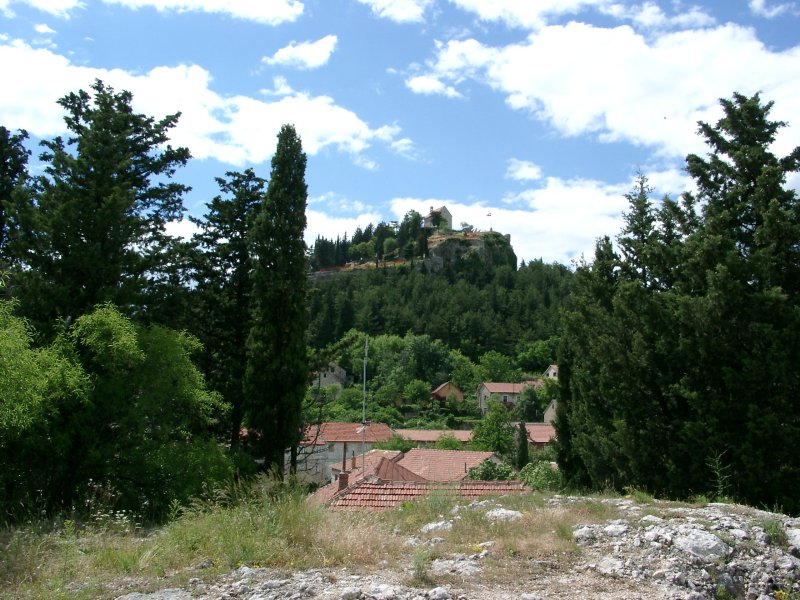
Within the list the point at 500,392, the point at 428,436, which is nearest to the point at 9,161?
the point at 428,436

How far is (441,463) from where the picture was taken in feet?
104

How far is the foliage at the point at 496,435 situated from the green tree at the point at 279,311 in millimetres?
38051

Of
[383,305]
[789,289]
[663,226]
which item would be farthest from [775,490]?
[383,305]

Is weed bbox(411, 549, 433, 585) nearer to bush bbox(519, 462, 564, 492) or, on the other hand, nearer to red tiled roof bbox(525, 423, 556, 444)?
bush bbox(519, 462, 564, 492)

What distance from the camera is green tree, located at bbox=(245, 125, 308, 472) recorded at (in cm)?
1650

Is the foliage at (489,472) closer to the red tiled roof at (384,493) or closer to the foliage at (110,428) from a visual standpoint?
the red tiled roof at (384,493)

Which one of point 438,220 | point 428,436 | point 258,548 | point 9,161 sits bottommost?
point 428,436

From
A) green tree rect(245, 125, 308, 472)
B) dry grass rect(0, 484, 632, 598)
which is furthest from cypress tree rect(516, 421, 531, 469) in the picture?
dry grass rect(0, 484, 632, 598)

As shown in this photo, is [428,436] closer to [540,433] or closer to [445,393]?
[540,433]

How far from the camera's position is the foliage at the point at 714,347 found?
37.2 ft

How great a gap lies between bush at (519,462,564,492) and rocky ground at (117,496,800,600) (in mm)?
13379

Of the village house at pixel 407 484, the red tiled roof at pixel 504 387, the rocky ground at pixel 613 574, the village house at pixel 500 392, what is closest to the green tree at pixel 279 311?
the village house at pixel 407 484

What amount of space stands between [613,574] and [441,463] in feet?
85.8

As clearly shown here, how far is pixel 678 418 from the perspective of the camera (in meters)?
13.4
